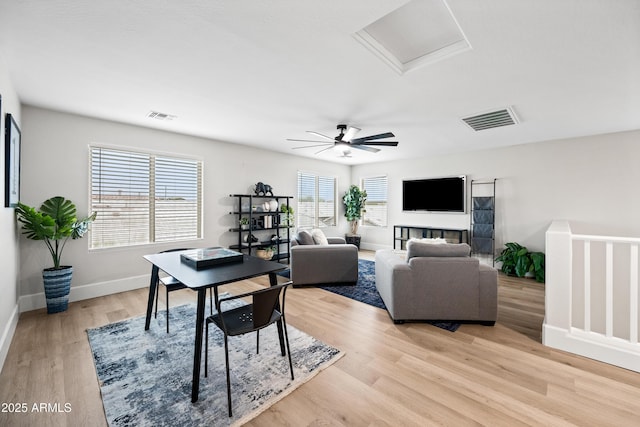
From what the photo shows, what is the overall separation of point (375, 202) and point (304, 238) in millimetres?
3682

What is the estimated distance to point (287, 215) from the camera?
5891 millimetres

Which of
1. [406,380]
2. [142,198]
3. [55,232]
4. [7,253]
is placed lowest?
[406,380]

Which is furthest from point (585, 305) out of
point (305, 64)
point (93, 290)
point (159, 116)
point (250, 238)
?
point (93, 290)

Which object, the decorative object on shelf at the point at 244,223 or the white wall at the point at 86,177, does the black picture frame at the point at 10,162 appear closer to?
the white wall at the point at 86,177

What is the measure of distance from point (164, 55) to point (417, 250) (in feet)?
9.95

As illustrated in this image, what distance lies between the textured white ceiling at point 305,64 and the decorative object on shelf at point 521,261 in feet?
7.34

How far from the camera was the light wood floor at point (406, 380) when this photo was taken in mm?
1642

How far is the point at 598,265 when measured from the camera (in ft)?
14.2

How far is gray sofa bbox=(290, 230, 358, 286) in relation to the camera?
411cm

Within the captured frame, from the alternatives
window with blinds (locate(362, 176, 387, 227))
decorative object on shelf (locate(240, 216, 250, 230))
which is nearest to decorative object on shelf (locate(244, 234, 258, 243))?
decorative object on shelf (locate(240, 216, 250, 230))

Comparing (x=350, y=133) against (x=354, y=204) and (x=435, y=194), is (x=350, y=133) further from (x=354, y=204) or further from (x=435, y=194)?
(x=354, y=204)

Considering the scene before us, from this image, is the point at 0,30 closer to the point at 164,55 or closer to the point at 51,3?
the point at 51,3

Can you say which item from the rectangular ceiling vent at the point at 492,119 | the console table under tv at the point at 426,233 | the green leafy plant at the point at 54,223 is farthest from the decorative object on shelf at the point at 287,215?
the rectangular ceiling vent at the point at 492,119

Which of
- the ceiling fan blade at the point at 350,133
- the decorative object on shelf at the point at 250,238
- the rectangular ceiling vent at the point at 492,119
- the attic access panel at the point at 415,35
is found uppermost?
the attic access panel at the point at 415,35
